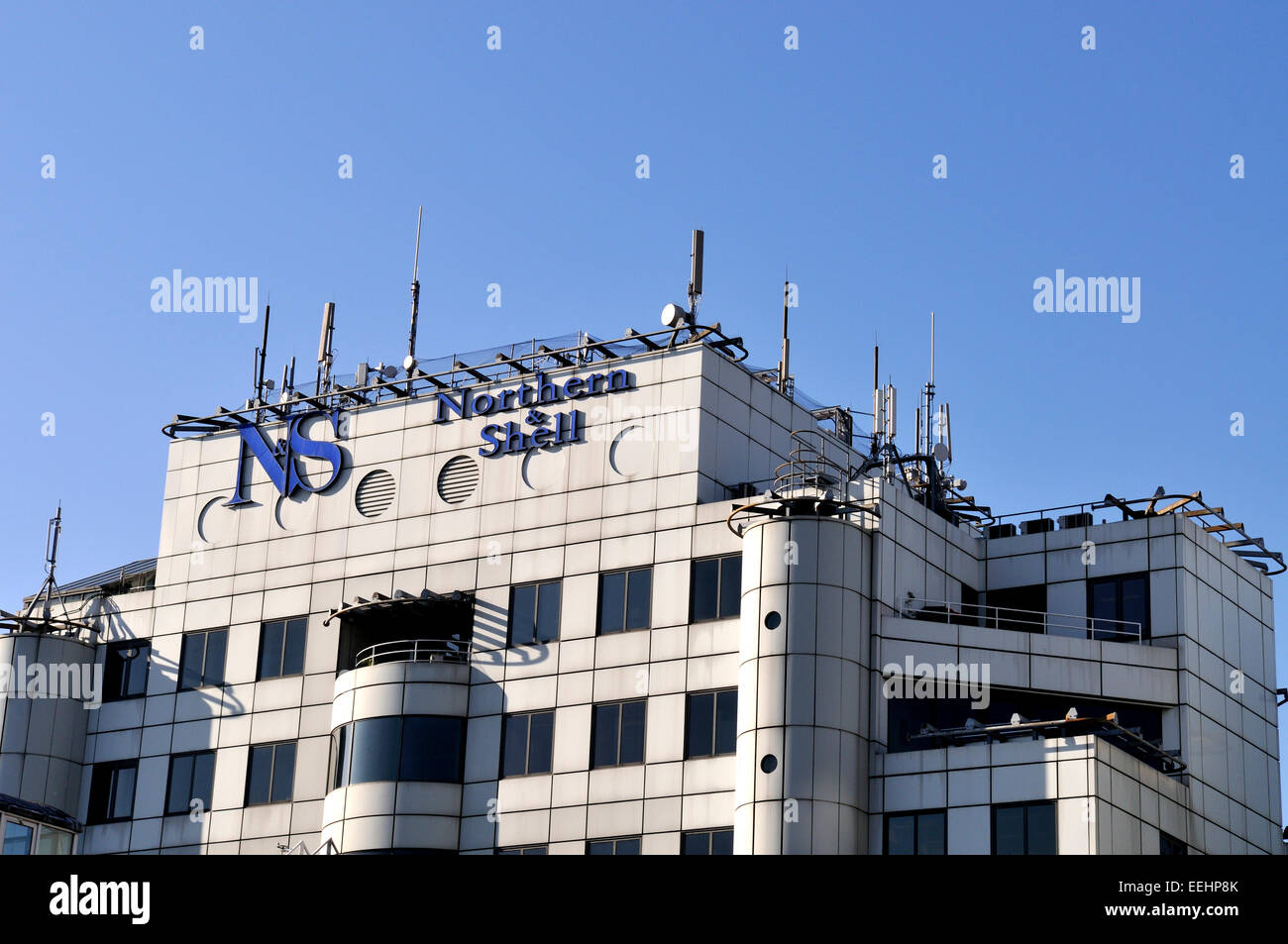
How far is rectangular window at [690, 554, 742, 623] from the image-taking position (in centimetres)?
6400

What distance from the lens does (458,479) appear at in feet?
234

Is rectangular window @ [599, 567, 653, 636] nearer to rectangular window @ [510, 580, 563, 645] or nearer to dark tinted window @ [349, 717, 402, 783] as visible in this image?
rectangular window @ [510, 580, 563, 645]

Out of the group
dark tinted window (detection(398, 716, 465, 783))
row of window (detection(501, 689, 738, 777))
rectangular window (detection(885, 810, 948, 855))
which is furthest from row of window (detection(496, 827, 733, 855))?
rectangular window (detection(885, 810, 948, 855))

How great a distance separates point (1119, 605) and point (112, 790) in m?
37.0

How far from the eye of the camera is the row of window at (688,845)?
2397 inches

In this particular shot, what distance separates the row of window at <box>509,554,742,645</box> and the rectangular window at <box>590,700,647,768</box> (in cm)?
262

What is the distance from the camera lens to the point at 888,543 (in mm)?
64438

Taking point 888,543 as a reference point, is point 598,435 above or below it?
above

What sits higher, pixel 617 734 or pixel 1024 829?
pixel 617 734

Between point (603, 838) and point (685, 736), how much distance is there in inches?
163

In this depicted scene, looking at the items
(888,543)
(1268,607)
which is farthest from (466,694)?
(1268,607)

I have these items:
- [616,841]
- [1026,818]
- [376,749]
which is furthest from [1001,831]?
[376,749]

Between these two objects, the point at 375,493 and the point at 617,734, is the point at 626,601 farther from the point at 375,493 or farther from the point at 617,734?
the point at 375,493
